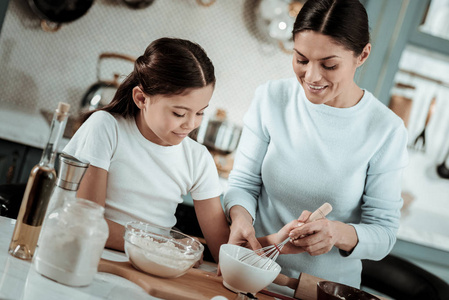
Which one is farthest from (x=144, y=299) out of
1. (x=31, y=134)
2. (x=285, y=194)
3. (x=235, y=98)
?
(x=235, y=98)

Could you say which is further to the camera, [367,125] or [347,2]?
[367,125]

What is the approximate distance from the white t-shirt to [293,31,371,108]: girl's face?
0.40 metres

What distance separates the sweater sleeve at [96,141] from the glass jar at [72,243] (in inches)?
16.0

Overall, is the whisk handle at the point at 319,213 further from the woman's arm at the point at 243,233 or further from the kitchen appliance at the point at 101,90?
the kitchen appliance at the point at 101,90

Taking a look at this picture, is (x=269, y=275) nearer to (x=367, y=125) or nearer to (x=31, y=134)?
(x=367, y=125)

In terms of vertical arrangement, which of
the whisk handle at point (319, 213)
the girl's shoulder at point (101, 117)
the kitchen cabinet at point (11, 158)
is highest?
the girl's shoulder at point (101, 117)

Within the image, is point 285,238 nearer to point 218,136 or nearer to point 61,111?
point 61,111

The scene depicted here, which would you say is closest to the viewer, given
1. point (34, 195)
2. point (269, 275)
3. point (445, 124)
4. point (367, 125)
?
point (34, 195)

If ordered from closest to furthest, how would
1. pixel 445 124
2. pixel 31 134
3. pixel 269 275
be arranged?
pixel 269 275
pixel 31 134
pixel 445 124

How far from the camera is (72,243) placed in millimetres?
841

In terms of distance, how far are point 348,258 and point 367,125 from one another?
0.41 meters

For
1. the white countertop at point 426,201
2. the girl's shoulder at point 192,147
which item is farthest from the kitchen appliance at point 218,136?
the girl's shoulder at point 192,147

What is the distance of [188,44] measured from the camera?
4.53ft

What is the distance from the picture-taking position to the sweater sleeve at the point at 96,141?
1274 mm
